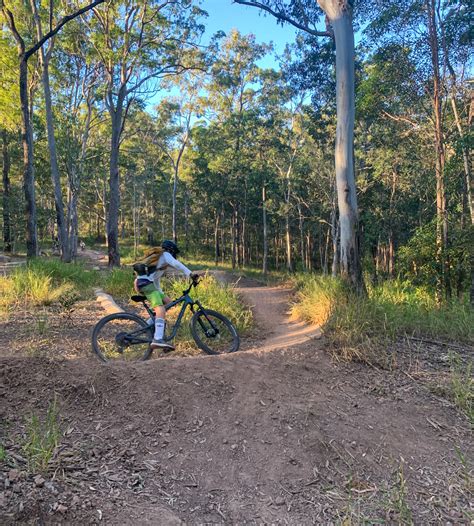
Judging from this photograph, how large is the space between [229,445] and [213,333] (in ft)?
7.21

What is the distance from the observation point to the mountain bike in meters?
4.82

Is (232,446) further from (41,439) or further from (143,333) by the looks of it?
(143,333)

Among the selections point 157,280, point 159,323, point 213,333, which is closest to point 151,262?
point 157,280

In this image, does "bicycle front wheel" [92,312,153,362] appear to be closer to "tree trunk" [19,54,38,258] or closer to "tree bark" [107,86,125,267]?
"tree trunk" [19,54,38,258]

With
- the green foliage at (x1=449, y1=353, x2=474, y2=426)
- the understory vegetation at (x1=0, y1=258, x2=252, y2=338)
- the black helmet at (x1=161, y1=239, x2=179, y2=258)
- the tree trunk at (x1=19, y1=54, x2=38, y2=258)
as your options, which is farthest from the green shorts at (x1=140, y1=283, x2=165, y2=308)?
the tree trunk at (x1=19, y1=54, x2=38, y2=258)

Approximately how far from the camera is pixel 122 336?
479 centimetres

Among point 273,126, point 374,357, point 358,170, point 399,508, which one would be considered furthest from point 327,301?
point 273,126

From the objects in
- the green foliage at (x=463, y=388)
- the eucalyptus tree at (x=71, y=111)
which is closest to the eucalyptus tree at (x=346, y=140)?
the green foliage at (x=463, y=388)

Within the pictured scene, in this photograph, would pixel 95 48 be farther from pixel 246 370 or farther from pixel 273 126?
pixel 246 370

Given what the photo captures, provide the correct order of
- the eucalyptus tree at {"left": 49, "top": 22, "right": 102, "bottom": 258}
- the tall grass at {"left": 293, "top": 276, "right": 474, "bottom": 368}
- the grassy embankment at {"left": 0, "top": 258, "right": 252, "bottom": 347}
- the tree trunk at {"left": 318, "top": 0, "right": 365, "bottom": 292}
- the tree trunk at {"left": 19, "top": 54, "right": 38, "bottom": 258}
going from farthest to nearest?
the eucalyptus tree at {"left": 49, "top": 22, "right": 102, "bottom": 258} → the tree trunk at {"left": 19, "top": 54, "right": 38, "bottom": 258} → the grassy embankment at {"left": 0, "top": 258, "right": 252, "bottom": 347} → the tree trunk at {"left": 318, "top": 0, "right": 365, "bottom": 292} → the tall grass at {"left": 293, "top": 276, "right": 474, "bottom": 368}

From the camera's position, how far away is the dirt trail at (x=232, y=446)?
2498 mm

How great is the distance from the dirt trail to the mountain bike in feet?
2.58

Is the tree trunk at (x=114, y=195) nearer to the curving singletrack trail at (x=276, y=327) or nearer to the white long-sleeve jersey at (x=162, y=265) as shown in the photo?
the curving singletrack trail at (x=276, y=327)

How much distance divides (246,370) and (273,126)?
844 inches
